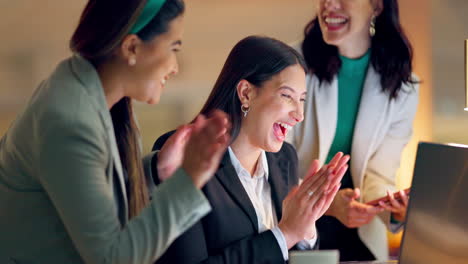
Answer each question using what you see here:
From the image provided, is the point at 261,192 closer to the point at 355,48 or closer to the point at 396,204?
the point at 396,204

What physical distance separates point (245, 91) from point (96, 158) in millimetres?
728

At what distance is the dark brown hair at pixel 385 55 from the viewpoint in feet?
7.81

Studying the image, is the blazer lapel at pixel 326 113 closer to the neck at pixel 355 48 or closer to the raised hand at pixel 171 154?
the neck at pixel 355 48

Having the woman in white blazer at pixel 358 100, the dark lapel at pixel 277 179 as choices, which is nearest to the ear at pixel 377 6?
the woman in white blazer at pixel 358 100

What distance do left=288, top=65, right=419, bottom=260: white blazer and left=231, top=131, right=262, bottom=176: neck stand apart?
611 millimetres

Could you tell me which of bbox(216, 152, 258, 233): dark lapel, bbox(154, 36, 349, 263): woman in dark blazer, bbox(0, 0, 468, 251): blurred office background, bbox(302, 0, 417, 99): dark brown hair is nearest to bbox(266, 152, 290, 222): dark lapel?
bbox(154, 36, 349, 263): woman in dark blazer

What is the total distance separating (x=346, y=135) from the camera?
2416 mm

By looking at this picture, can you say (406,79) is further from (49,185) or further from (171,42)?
(49,185)

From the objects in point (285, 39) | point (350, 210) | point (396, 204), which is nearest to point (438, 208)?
point (396, 204)

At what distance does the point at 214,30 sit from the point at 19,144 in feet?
7.68

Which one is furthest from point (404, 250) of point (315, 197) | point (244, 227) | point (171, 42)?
point (171, 42)

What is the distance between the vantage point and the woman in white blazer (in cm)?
236

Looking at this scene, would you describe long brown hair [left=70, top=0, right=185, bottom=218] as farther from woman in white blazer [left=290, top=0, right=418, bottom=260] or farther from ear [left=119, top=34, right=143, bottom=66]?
woman in white blazer [left=290, top=0, right=418, bottom=260]

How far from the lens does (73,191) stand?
3.43ft
